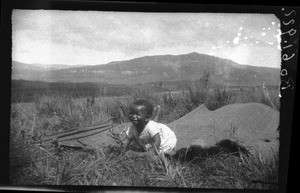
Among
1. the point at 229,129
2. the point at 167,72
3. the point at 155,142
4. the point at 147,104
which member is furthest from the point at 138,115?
the point at 229,129

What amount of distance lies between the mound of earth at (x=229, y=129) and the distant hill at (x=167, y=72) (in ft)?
0.57

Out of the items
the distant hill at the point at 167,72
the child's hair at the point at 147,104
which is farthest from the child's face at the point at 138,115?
the distant hill at the point at 167,72

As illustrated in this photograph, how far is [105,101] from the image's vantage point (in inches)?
90.4

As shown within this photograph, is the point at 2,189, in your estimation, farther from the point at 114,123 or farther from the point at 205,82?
the point at 205,82

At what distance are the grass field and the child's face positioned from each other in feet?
0.14

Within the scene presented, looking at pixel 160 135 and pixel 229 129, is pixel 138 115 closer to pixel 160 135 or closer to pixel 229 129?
pixel 160 135

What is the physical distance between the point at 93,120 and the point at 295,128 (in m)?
1.17

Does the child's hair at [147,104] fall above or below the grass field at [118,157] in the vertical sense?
above

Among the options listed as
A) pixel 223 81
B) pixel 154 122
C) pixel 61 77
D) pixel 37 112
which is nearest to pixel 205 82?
pixel 223 81

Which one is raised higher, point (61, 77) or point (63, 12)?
point (63, 12)

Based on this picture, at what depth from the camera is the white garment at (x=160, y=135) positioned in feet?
7.45

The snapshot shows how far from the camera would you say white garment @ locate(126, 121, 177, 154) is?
7.45 feet

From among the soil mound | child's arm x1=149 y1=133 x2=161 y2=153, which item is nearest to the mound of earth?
the soil mound

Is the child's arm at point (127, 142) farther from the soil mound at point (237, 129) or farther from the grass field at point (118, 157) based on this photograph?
the soil mound at point (237, 129)
